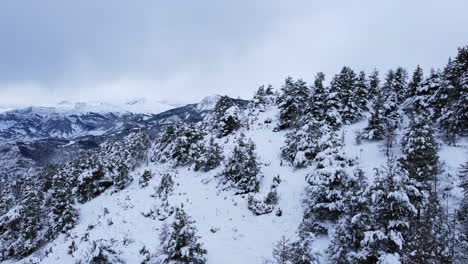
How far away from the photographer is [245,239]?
13.6 m

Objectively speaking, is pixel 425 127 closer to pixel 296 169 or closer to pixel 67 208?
pixel 296 169

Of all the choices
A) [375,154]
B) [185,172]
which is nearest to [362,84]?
[375,154]

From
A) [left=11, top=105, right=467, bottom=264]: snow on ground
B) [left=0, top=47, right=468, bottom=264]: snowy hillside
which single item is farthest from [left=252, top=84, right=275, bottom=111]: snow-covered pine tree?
[left=11, top=105, right=467, bottom=264]: snow on ground

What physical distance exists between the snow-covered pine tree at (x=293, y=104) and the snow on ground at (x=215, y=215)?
5.32 metres

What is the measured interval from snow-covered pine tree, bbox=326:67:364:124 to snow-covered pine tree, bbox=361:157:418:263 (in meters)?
20.5

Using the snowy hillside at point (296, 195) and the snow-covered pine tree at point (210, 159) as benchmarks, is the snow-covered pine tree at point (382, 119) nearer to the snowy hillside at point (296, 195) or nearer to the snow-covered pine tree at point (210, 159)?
the snowy hillside at point (296, 195)

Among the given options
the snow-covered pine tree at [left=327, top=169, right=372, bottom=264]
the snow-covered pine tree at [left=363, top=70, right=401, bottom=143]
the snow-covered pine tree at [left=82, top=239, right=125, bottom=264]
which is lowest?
the snow-covered pine tree at [left=82, top=239, right=125, bottom=264]

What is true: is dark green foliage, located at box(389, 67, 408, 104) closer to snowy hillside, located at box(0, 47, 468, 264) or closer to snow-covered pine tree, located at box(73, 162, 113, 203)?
snowy hillside, located at box(0, 47, 468, 264)

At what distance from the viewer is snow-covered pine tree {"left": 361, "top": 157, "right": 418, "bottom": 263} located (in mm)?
8773

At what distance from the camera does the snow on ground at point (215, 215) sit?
43.4ft

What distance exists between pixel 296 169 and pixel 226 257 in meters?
10.0

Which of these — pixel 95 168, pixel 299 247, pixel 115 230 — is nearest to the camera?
pixel 299 247

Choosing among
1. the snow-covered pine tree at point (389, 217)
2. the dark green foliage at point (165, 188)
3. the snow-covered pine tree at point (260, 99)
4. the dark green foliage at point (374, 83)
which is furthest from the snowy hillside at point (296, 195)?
the snow-covered pine tree at point (260, 99)

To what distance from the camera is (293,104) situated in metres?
29.6
